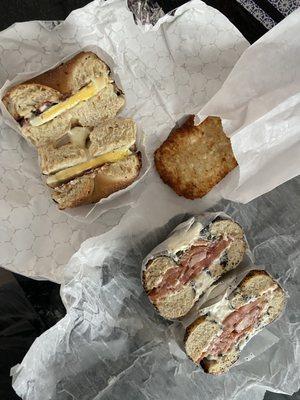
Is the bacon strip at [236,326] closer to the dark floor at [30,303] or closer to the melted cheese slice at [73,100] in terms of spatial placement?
the dark floor at [30,303]

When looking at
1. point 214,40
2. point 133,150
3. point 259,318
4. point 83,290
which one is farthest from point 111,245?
point 214,40

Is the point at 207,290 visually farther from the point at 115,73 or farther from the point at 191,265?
the point at 115,73

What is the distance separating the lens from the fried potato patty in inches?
58.3

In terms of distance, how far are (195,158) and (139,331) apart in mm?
418

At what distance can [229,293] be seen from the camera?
149 centimetres

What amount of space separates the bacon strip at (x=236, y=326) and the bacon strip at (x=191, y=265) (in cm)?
13

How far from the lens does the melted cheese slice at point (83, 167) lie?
1.36 metres

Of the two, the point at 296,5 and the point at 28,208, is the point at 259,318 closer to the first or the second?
the point at 28,208

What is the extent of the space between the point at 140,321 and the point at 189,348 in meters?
0.13

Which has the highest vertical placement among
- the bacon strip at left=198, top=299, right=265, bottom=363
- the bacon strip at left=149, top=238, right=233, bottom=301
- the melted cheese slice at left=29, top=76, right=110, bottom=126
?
the melted cheese slice at left=29, top=76, right=110, bottom=126

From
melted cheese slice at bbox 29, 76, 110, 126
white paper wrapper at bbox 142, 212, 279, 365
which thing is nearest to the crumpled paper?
white paper wrapper at bbox 142, 212, 279, 365

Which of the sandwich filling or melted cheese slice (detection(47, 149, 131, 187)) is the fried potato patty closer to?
melted cheese slice (detection(47, 149, 131, 187))

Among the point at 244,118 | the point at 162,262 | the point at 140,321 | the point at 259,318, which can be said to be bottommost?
the point at 259,318

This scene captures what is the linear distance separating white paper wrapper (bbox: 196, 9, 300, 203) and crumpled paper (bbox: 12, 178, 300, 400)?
221 millimetres
